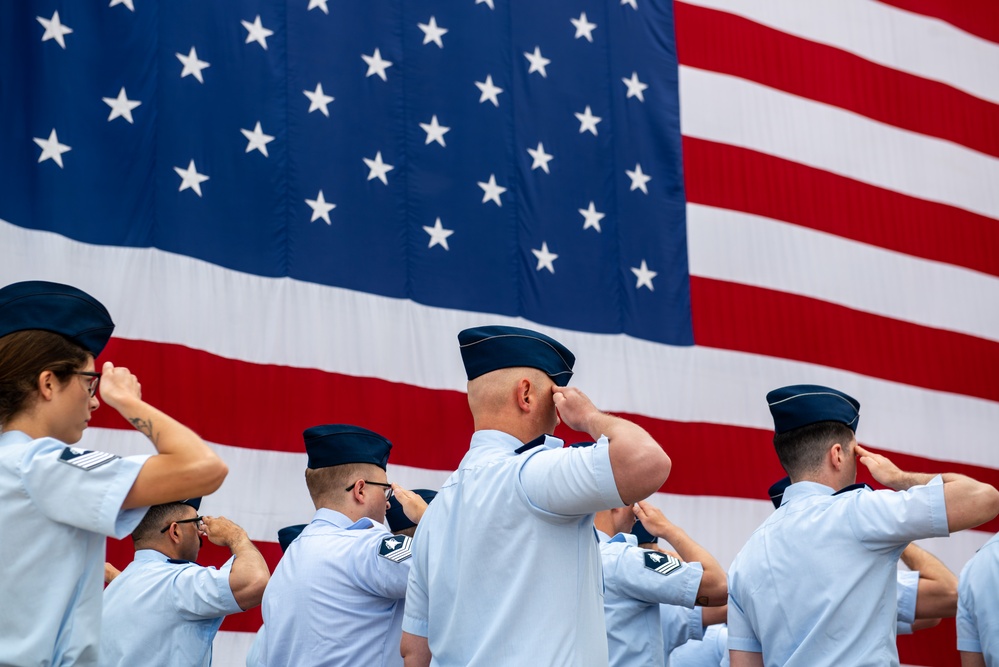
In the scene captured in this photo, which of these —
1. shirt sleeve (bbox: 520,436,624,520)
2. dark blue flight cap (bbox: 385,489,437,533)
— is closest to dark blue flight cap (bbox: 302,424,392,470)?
dark blue flight cap (bbox: 385,489,437,533)

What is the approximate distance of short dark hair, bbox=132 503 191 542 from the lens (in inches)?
148

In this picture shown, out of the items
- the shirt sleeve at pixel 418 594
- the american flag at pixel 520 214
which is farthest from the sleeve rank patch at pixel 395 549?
the american flag at pixel 520 214

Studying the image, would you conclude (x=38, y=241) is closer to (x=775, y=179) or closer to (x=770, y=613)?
(x=770, y=613)

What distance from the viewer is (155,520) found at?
3799mm

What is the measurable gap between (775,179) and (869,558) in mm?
5319

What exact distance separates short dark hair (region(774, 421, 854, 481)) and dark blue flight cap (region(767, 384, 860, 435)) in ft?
0.06

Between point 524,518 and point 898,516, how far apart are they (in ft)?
3.68

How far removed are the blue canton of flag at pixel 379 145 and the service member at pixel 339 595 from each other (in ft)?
8.00

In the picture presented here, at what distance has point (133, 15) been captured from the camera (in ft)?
18.1

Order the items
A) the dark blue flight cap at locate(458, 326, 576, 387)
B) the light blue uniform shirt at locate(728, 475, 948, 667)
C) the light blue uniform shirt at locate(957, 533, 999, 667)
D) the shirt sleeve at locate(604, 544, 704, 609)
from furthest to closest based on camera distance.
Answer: the shirt sleeve at locate(604, 544, 704, 609) < the light blue uniform shirt at locate(957, 533, 999, 667) < the light blue uniform shirt at locate(728, 475, 948, 667) < the dark blue flight cap at locate(458, 326, 576, 387)

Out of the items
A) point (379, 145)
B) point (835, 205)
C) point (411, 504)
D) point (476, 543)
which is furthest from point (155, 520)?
point (835, 205)

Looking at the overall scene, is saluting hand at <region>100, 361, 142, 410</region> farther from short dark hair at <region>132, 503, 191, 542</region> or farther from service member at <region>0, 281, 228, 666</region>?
short dark hair at <region>132, 503, 191, 542</region>

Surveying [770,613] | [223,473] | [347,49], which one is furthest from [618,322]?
[223,473]

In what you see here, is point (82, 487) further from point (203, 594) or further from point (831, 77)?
point (831, 77)
